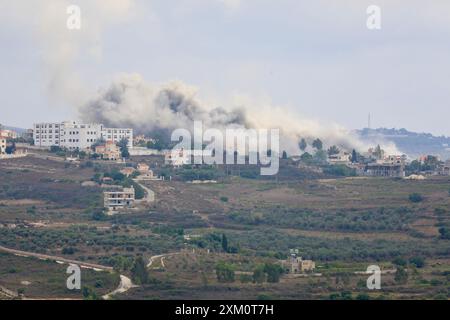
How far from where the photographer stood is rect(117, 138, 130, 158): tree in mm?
98688

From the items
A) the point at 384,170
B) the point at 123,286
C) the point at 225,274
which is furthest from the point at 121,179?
the point at 123,286

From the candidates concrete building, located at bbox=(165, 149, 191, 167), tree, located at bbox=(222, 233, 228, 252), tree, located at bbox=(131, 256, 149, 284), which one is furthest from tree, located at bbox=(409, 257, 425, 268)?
concrete building, located at bbox=(165, 149, 191, 167)

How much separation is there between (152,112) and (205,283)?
6393 cm

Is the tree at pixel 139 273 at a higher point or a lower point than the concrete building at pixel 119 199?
lower

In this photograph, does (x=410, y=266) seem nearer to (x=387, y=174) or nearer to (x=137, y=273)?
(x=137, y=273)

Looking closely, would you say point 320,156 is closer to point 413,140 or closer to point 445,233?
point 445,233

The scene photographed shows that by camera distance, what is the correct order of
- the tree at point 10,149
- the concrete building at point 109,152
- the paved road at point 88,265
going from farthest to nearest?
the concrete building at point 109,152 → the tree at point 10,149 → the paved road at point 88,265

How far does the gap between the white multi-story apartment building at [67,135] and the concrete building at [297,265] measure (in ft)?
145

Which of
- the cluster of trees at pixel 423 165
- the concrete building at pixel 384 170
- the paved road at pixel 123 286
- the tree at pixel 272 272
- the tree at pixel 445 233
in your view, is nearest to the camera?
the paved road at pixel 123 286

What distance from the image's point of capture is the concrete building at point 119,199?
79.8 metres

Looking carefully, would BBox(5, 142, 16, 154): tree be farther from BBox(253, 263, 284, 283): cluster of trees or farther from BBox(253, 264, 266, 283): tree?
BBox(253, 264, 266, 283): tree

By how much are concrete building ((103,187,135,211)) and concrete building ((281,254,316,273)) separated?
21866 millimetres

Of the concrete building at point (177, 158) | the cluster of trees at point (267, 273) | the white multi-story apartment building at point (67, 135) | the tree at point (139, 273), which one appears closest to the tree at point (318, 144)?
the white multi-story apartment building at point (67, 135)

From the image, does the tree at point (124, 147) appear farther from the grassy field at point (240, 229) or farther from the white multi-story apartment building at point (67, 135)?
the grassy field at point (240, 229)
